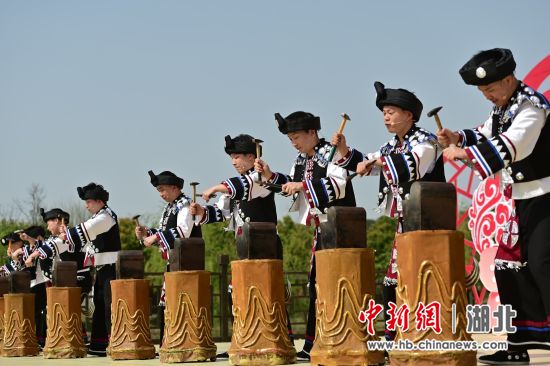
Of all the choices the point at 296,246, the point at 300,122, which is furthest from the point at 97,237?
the point at 296,246

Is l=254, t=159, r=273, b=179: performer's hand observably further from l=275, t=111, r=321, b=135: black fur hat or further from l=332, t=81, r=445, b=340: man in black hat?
l=332, t=81, r=445, b=340: man in black hat

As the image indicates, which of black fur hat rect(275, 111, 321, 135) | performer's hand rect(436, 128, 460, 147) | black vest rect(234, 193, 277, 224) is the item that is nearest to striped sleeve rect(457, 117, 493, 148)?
performer's hand rect(436, 128, 460, 147)

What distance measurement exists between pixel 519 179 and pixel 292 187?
201 cm

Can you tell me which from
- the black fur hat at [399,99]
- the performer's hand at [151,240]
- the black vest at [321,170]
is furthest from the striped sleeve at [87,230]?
the black fur hat at [399,99]

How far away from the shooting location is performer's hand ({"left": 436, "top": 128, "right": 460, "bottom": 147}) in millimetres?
5941

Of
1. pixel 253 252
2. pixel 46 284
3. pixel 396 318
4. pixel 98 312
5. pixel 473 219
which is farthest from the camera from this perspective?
pixel 46 284

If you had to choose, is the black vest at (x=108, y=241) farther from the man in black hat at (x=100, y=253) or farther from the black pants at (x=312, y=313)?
the black pants at (x=312, y=313)

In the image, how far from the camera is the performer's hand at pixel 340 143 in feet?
23.6

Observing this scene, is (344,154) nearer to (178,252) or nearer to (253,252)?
(253,252)

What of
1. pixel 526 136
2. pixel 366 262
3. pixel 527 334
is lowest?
pixel 527 334

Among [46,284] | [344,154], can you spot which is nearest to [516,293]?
[344,154]

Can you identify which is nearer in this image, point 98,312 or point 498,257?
point 498,257

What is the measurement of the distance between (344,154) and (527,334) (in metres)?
2.06

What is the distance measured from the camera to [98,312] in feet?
34.9
